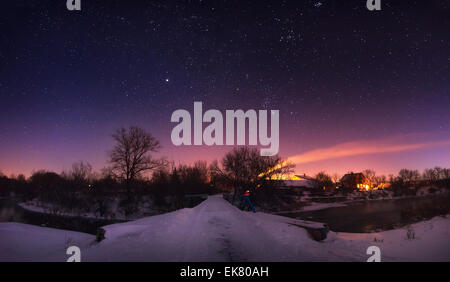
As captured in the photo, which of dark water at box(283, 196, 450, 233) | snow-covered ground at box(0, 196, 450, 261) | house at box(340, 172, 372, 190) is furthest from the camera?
house at box(340, 172, 372, 190)

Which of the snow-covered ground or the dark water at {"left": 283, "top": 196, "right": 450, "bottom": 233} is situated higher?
the snow-covered ground

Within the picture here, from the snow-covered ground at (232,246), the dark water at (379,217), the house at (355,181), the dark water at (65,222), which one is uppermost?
the snow-covered ground at (232,246)

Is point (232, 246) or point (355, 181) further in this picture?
point (355, 181)

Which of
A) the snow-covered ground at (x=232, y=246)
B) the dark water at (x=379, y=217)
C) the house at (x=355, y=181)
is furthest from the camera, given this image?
the house at (x=355, y=181)

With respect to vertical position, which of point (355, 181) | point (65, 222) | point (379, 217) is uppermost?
point (379, 217)

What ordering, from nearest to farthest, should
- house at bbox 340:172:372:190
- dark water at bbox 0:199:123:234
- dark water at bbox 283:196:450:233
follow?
dark water at bbox 283:196:450:233, dark water at bbox 0:199:123:234, house at bbox 340:172:372:190

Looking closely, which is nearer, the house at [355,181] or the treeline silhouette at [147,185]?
the treeline silhouette at [147,185]

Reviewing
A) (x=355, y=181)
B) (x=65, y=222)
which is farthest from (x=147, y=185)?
(x=355, y=181)

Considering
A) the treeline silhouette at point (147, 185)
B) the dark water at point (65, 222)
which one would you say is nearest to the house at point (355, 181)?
the treeline silhouette at point (147, 185)

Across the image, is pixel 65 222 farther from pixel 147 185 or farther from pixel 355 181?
pixel 355 181

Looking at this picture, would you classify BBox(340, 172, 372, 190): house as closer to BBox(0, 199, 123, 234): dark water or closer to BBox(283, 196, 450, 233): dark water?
BBox(283, 196, 450, 233): dark water

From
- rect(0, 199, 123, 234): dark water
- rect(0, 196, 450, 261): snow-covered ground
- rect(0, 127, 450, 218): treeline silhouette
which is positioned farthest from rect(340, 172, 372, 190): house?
rect(0, 196, 450, 261): snow-covered ground

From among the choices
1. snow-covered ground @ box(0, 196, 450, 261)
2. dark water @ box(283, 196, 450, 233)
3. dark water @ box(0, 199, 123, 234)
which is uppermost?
snow-covered ground @ box(0, 196, 450, 261)

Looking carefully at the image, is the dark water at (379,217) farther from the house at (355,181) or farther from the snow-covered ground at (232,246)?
the house at (355,181)
